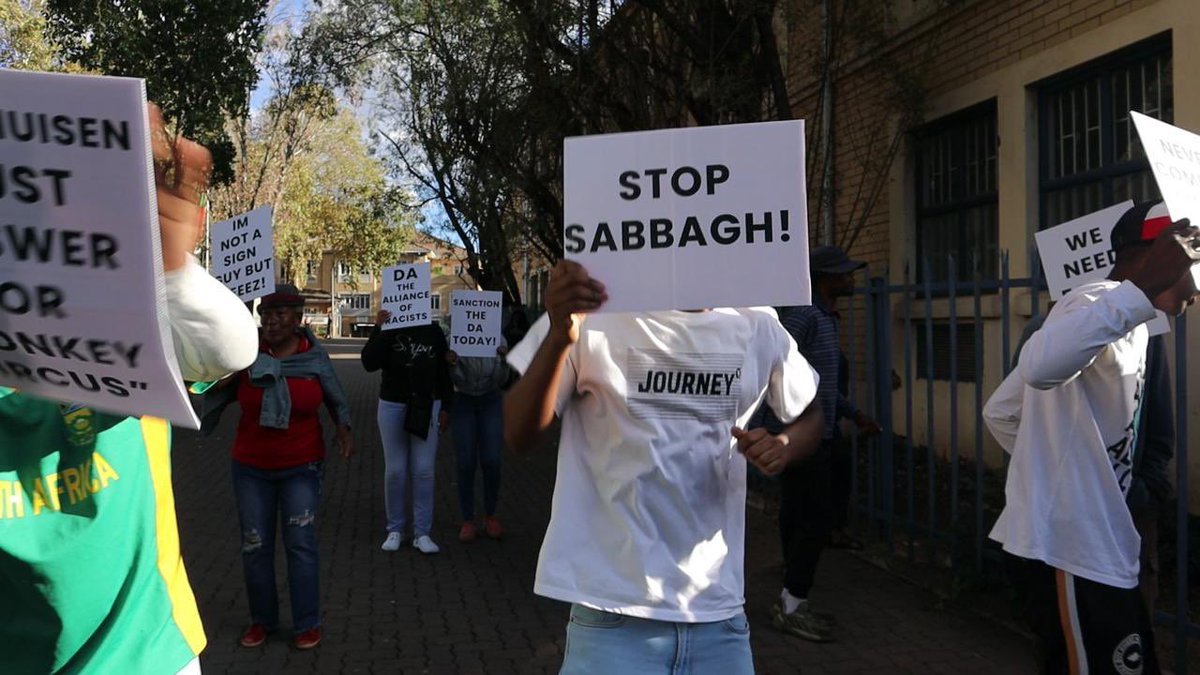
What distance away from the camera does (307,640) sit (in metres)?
5.55

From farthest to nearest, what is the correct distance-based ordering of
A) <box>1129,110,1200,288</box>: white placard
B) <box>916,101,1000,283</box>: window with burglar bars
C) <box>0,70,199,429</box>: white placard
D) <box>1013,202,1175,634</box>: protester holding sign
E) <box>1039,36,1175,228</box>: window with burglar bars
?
<box>916,101,1000,283</box>: window with burglar bars
<box>1039,36,1175,228</box>: window with burglar bars
<box>1013,202,1175,634</box>: protester holding sign
<box>1129,110,1200,288</box>: white placard
<box>0,70,199,429</box>: white placard

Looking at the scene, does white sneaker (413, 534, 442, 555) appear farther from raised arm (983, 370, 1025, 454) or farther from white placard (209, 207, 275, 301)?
raised arm (983, 370, 1025, 454)

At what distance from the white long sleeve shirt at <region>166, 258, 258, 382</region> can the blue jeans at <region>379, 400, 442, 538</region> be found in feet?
18.7

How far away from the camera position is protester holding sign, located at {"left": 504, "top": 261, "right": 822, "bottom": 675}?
2.54m

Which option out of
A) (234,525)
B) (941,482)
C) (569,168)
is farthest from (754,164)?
(234,525)

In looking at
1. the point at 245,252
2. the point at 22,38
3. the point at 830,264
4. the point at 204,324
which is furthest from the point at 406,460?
the point at 22,38

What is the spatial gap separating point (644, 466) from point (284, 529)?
3.55 metres

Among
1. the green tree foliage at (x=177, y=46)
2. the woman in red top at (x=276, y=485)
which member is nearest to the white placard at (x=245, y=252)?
the woman in red top at (x=276, y=485)

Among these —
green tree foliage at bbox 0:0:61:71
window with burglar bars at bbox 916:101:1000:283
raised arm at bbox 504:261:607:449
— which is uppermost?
green tree foliage at bbox 0:0:61:71

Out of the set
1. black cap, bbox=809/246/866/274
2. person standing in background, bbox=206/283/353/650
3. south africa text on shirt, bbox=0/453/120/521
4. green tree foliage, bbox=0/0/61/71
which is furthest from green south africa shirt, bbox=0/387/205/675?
green tree foliage, bbox=0/0/61/71

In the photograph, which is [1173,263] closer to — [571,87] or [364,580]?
[364,580]

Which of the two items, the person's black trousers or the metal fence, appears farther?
the person's black trousers

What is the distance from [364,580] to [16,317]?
5.60 metres

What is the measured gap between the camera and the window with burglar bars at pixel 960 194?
33.4ft
